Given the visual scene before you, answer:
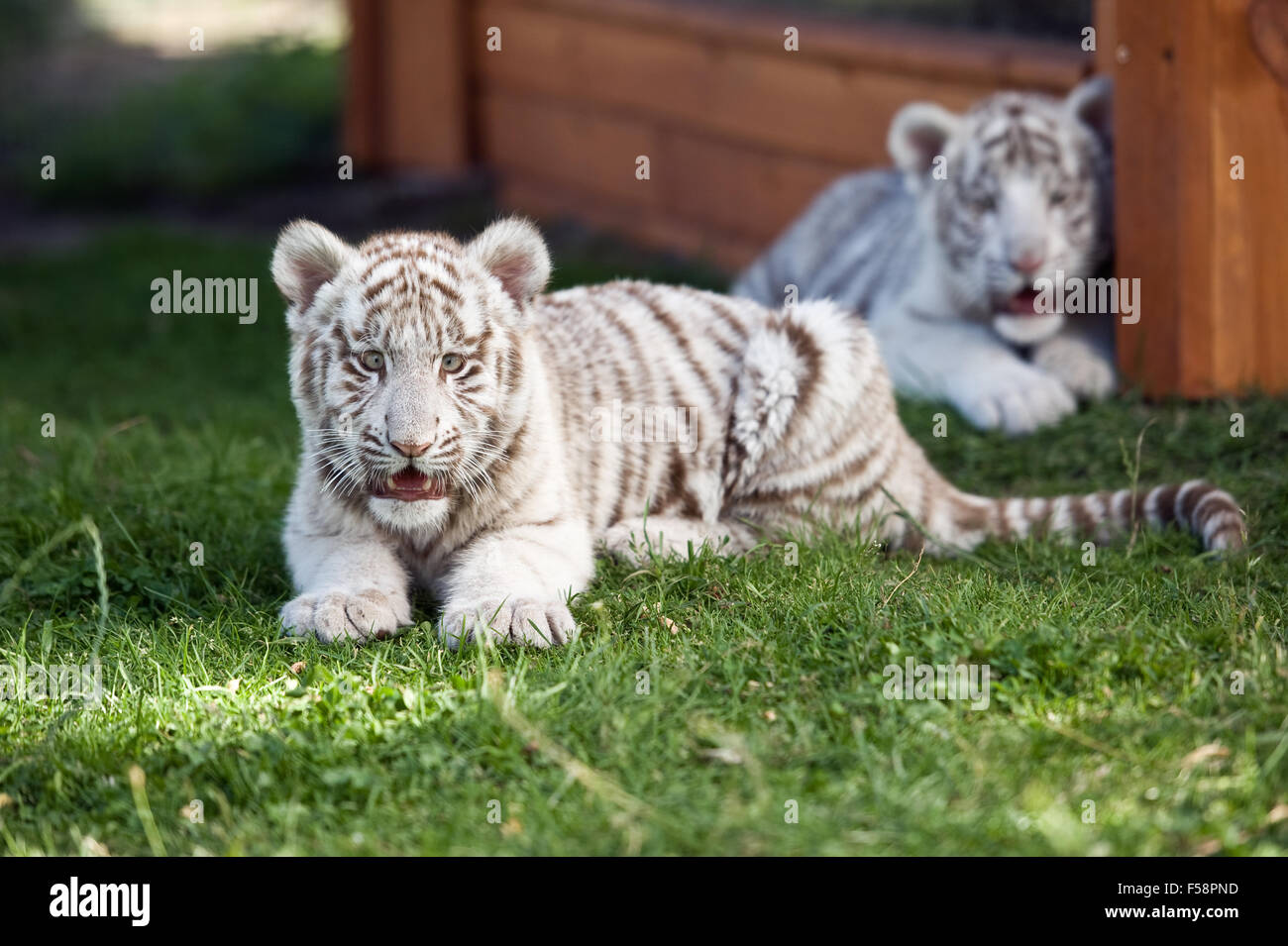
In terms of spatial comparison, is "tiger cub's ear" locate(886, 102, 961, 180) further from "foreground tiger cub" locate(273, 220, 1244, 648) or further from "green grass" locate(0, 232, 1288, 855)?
"green grass" locate(0, 232, 1288, 855)

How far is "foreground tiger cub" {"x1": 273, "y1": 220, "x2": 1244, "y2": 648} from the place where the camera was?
11.3 feet

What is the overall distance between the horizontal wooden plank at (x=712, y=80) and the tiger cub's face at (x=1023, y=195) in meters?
0.67

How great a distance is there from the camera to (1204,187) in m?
5.01

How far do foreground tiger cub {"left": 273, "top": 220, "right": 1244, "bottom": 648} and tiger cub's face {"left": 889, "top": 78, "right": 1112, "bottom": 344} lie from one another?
1.42m

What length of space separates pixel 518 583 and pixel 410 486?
1.20 ft

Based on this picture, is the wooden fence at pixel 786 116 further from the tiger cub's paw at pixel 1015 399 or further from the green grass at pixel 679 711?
the green grass at pixel 679 711

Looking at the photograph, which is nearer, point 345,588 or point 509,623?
point 509,623

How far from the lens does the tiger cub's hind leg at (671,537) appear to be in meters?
3.87

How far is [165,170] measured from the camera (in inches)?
432

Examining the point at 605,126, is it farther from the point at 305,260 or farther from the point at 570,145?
the point at 305,260
